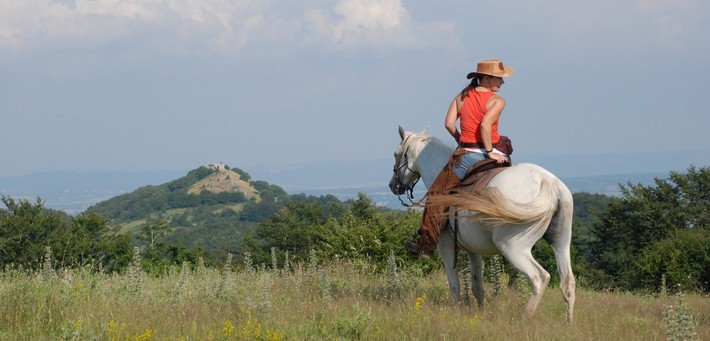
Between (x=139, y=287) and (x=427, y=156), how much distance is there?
366cm

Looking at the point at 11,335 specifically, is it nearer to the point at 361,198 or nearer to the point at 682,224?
the point at 361,198

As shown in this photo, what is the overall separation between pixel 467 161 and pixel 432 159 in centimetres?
90

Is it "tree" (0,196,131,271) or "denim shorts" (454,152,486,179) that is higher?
"denim shorts" (454,152,486,179)

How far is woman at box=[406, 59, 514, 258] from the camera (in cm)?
817

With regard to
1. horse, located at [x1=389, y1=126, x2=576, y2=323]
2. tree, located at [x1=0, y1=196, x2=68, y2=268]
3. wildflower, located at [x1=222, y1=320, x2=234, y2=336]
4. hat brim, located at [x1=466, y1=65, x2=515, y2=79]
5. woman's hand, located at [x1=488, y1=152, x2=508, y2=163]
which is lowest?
tree, located at [x1=0, y1=196, x2=68, y2=268]

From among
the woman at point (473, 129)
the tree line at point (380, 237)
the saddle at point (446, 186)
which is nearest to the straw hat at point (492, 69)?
the woman at point (473, 129)

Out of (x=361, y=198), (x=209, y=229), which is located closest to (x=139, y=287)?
(x=361, y=198)

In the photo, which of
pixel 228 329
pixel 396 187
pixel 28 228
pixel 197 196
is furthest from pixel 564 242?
pixel 197 196

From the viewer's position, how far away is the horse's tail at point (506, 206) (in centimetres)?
734

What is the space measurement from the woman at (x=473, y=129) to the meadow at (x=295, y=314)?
79 centimetres

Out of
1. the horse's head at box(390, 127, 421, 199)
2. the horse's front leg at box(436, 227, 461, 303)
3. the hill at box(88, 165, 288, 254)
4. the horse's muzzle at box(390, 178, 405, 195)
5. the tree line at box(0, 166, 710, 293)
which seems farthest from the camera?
the hill at box(88, 165, 288, 254)

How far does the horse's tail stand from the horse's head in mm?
1866

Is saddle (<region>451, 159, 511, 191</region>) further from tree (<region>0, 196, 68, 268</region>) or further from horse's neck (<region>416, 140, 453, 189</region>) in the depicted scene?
tree (<region>0, 196, 68, 268</region>)

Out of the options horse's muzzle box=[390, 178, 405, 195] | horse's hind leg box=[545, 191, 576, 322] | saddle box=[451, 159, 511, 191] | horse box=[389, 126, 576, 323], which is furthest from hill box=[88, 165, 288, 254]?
horse's hind leg box=[545, 191, 576, 322]
